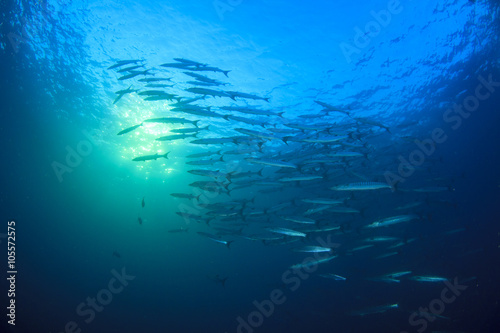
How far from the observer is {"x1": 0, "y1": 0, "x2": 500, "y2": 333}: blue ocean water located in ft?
33.2

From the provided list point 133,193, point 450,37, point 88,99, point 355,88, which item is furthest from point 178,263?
point 450,37

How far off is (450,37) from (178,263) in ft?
142

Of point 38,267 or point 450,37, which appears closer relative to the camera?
point 450,37

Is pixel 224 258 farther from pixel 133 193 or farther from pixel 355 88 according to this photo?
pixel 355 88

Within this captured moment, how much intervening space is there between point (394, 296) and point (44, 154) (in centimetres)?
3467

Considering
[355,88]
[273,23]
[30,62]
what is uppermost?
[30,62]

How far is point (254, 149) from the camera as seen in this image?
882 cm

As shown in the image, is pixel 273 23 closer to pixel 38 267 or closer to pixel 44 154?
pixel 44 154

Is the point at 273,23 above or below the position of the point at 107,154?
below

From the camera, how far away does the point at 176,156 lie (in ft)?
72.3

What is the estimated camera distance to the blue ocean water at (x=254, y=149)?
33.2 feet

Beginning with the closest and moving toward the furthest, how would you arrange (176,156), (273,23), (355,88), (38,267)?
(273,23) → (355,88) → (176,156) → (38,267)

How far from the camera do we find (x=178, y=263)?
A: 138 ft

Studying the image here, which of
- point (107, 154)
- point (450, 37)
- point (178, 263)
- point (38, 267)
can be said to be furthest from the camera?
point (178, 263)
